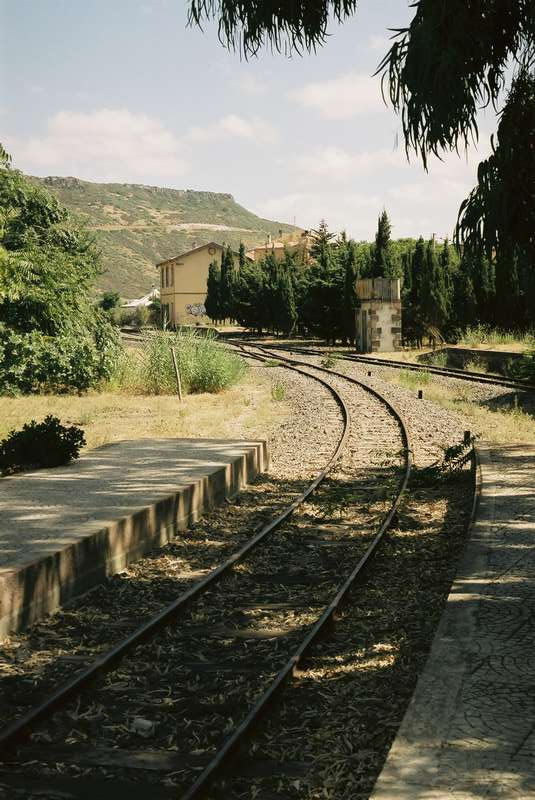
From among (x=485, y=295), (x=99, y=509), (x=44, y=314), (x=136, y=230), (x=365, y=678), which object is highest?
(x=136, y=230)

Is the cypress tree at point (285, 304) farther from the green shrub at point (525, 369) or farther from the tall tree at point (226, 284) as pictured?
the green shrub at point (525, 369)

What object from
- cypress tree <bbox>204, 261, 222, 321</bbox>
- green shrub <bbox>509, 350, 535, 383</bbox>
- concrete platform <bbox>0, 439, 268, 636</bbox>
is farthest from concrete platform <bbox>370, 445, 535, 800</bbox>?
cypress tree <bbox>204, 261, 222, 321</bbox>

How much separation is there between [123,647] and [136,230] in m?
162

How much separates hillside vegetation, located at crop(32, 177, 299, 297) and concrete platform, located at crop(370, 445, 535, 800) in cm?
12127

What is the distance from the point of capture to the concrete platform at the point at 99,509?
6.91 metres

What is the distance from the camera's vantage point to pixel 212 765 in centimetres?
429

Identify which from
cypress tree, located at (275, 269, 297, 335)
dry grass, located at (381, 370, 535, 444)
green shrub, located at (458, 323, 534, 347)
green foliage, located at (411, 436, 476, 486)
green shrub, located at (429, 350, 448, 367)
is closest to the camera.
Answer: green foliage, located at (411, 436, 476, 486)

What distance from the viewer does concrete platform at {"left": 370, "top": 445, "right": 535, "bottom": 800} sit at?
377 cm

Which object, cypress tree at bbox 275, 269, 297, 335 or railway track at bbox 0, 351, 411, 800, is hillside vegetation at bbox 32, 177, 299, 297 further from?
railway track at bbox 0, 351, 411, 800

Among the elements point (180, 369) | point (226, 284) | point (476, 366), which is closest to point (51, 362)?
point (180, 369)

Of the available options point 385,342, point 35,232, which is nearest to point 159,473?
point 35,232

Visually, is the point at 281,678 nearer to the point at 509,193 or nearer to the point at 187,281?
the point at 509,193

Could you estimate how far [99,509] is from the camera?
8.93m

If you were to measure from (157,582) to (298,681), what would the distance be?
8.32ft
